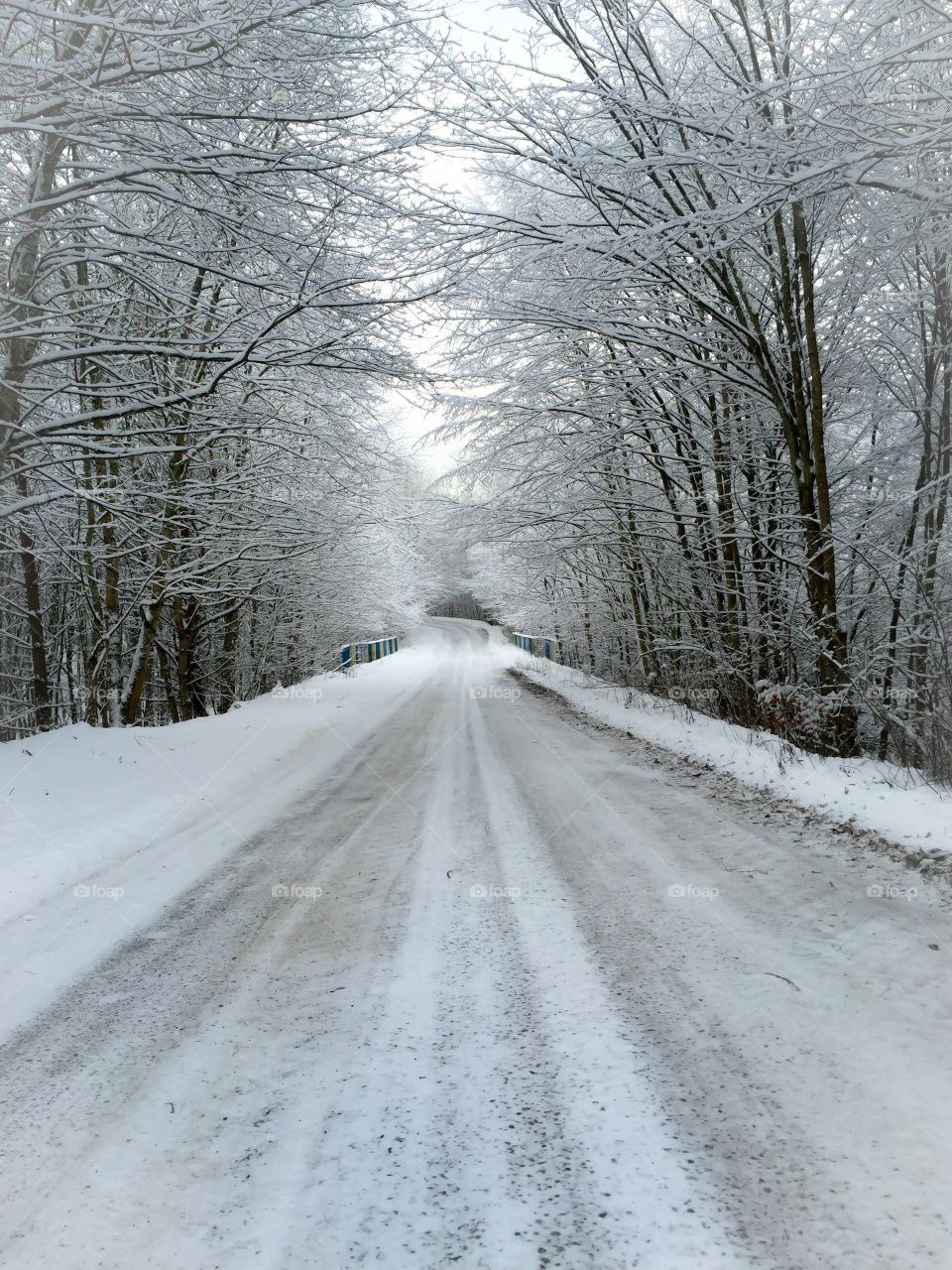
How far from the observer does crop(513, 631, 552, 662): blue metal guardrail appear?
30.4 m

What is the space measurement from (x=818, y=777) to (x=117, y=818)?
Result: 232 inches

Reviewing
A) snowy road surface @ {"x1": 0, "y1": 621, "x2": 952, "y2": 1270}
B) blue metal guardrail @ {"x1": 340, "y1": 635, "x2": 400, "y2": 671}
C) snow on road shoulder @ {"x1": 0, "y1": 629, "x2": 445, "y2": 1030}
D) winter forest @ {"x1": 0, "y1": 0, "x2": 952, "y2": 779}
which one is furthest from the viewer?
blue metal guardrail @ {"x1": 340, "y1": 635, "x2": 400, "y2": 671}

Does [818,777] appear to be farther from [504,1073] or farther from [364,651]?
[364,651]

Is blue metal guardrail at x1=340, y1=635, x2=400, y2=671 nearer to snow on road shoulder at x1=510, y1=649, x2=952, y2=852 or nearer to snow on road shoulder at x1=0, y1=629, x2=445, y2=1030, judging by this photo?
snow on road shoulder at x1=0, y1=629, x2=445, y2=1030

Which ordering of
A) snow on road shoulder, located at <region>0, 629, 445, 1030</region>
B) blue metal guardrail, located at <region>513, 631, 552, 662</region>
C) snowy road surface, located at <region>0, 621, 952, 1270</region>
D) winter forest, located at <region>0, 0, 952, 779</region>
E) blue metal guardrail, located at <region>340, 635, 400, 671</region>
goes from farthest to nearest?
1. blue metal guardrail, located at <region>513, 631, 552, 662</region>
2. blue metal guardrail, located at <region>340, 635, 400, 671</region>
3. winter forest, located at <region>0, 0, 952, 779</region>
4. snow on road shoulder, located at <region>0, 629, 445, 1030</region>
5. snowy road surface, located at <region>0, 621, 952, 1270</region>

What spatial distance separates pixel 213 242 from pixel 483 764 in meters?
5.71

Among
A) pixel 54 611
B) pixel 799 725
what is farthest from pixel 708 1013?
pixel 54 611

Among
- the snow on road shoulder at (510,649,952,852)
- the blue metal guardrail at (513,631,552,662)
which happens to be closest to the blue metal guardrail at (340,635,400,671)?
the blue metal guardrail at (513,631,552,662)

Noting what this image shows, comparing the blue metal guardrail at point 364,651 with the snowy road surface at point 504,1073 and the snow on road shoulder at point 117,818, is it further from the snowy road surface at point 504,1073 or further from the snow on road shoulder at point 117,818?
the snowy road surface at point 504,1073

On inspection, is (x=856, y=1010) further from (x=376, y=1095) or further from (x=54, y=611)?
(x=54, y=611)

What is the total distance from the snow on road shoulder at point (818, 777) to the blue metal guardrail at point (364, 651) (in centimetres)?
1515

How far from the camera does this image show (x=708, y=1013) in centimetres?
296

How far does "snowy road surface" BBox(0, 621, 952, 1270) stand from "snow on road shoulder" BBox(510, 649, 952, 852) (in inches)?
20.5

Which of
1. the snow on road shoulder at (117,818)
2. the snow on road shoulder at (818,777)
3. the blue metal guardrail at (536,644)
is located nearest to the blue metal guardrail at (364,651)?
the blue metal guardrail at (536,644)
